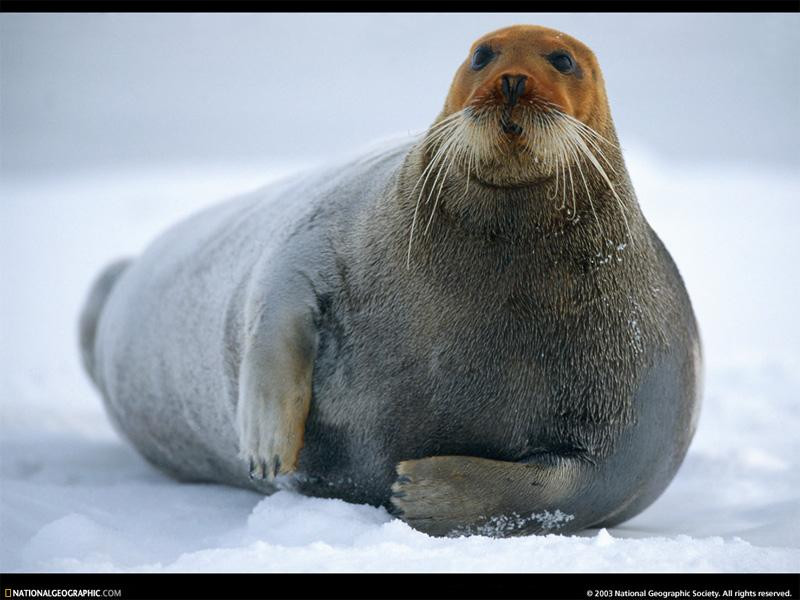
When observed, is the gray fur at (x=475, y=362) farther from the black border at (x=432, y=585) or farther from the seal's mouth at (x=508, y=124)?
the black border at (x=432, y=585)

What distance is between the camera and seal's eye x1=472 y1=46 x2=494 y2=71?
2.96m

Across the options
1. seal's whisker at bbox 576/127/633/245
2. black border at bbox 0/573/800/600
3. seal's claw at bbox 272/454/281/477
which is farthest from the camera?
seal's claw at bbox 272/454/281/477

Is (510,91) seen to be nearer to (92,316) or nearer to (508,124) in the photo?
(508,124)

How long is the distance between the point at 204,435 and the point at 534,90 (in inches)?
76.8

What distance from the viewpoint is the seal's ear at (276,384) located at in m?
3.01

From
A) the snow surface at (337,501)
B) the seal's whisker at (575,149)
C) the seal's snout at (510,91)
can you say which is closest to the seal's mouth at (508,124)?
the seal's snout at (510,91)

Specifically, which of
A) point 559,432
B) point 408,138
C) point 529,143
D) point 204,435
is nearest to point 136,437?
point 204,435

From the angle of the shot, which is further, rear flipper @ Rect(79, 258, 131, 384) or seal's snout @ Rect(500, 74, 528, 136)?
rear flipper @ Rect(79, 258, 131, 384)

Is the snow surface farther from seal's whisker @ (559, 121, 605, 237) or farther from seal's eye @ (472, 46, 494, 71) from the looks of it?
seal's eye @ (472, 46, 494, 71)

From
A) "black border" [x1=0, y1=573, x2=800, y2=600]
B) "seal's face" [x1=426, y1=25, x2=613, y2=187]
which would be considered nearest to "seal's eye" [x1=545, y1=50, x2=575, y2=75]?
"seal's face" [x1=426, y1=25, x2=613, y2=187]

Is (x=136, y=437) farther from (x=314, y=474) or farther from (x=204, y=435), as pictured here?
(x=314, y=474)

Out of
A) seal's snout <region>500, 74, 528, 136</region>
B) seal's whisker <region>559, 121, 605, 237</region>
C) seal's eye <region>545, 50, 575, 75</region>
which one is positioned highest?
seal's eye <region>545, 50, 575, 75</region>

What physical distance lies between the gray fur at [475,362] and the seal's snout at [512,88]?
1.10 feet

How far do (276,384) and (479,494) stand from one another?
0.67 meters
